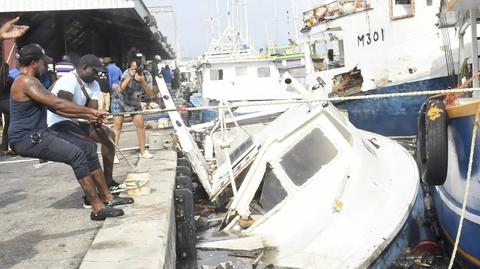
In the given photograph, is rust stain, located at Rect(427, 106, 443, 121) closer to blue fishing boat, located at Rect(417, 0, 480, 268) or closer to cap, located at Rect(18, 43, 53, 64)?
blue fishing boat, located at Rect(417, 0, 480, 268)

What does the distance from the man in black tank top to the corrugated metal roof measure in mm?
7909

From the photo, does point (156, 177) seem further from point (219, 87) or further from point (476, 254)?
point (219, 87)

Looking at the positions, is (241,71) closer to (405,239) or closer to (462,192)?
(405,239)

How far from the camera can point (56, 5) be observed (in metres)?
12.3

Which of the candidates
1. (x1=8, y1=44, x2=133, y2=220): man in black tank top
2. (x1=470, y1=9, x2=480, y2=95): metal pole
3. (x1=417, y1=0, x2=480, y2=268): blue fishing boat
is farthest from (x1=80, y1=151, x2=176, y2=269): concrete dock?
(x1=470, y1=9, x2=480, y2=95): metal pole

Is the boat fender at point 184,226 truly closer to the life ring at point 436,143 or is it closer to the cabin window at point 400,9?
the life ring at point 436,143

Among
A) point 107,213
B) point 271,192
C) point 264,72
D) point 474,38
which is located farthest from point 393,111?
point 107,213

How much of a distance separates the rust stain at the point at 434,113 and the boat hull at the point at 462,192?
16cm

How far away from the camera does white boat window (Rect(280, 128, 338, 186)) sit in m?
5.90

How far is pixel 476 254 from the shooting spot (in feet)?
16.9

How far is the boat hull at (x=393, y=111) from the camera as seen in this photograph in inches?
499

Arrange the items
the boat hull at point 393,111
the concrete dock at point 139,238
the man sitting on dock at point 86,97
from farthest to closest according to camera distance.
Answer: the boat hull at point 393,111, the man sitting on dock at point 86,97, the concrete dock at point 139,238

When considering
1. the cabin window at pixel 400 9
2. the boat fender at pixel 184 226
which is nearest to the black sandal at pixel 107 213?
the boat fender at pixel 184 226

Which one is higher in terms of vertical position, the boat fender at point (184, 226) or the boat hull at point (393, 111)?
the boat hull at point (393, 111)
